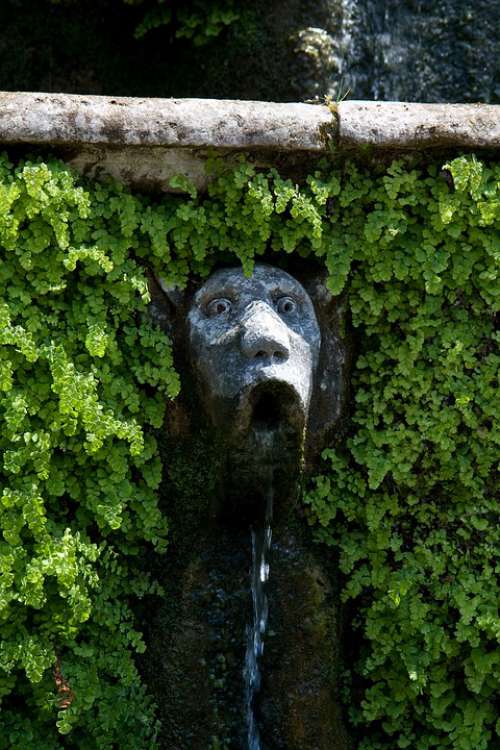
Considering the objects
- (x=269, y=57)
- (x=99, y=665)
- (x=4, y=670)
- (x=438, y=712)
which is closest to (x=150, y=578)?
(x=99, y=665)

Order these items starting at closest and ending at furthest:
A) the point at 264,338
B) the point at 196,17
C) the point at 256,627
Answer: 1. the point at 264,338
2. the point at 256,627
3. the point at 196,17

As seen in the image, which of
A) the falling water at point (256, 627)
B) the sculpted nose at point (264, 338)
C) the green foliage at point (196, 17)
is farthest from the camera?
the green foliage at point (196, 17)

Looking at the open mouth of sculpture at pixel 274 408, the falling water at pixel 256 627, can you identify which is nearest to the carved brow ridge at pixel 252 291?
the open mouth of sculpture at pixel 274 408

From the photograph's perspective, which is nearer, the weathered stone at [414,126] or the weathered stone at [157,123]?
the weathered stone at [157,123]

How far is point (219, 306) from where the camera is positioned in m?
4.43

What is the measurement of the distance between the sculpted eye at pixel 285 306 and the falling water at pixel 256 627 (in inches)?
29.6

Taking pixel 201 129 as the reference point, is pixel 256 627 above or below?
below

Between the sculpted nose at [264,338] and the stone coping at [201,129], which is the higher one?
the stone coping at [201,129]

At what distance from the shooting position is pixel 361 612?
15.4 ft

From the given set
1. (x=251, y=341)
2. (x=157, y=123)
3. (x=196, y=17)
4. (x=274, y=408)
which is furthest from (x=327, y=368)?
(x=196, y=17)

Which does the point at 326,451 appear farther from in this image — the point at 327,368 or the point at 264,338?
the point at 264,338

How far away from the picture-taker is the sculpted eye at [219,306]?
14.5 ft

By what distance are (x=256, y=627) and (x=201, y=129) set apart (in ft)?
5.69

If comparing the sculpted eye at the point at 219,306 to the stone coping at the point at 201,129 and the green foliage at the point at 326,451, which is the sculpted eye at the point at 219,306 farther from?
the stone coping at the point at 201,129
